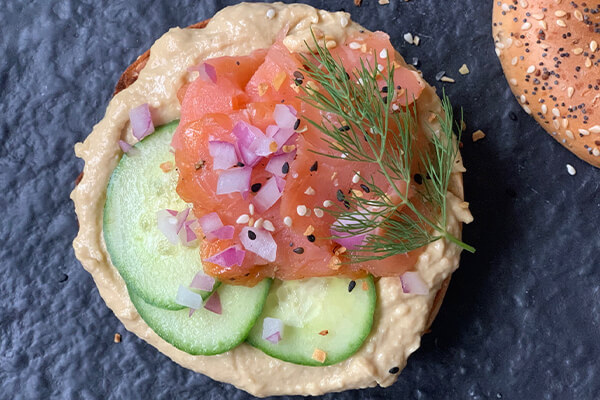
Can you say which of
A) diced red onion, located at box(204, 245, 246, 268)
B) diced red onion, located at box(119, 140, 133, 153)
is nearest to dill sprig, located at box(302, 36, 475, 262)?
diced red onion, located at box(204, 245, 246, 268)

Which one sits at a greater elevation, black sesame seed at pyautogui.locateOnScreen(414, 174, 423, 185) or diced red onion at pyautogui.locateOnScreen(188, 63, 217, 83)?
diced red onion at pyautogui.locateOnScreen(188, 63, 217, 83)

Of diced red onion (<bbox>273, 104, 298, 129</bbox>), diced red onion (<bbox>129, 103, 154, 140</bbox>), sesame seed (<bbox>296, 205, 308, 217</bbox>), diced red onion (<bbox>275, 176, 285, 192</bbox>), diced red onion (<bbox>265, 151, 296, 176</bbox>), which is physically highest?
diced red onion (<bbox>273, 104, 298, 129</bbox>)

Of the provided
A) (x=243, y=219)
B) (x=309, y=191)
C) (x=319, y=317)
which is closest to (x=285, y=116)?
(x=309, y=191)

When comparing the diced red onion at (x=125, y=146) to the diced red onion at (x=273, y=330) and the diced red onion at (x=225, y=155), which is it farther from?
the diced red onion at (x=273, y=330)

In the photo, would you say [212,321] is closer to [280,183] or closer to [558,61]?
[280,183]

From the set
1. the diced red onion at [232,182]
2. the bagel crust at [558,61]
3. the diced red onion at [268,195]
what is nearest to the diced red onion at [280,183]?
the diced red onion at [268,195]

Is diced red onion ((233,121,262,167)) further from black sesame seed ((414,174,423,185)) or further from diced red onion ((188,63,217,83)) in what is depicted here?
black sesame seed ((414,174,423,185))

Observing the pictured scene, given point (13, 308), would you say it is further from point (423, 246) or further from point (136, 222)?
point (423, 246)

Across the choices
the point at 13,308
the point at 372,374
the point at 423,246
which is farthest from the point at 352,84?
the point at 13,308
